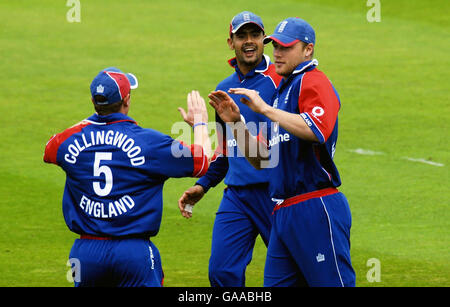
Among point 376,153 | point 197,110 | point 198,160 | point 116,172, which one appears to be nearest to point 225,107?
point 197,110

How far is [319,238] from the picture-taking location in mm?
7078

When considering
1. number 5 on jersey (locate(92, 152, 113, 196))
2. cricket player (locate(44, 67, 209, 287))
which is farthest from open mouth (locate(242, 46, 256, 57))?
number 5 on jersey (locate(92, 152, 113, 196))

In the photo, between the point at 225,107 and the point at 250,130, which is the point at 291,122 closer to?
the point at 225,107

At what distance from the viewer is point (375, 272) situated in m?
10.3

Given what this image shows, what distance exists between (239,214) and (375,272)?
7.79 ft

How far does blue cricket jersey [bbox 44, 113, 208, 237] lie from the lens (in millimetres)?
6805

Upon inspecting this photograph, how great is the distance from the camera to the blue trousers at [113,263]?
6.75 m

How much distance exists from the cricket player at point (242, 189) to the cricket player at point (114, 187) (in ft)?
4.57

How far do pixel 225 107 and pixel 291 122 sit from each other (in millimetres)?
660

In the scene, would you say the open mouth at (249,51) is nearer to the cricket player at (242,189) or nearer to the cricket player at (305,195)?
the cricket player at (242,189)

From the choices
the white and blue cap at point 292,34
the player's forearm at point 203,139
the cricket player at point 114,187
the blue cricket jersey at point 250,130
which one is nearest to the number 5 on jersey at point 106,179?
the cricket player at point 114,187

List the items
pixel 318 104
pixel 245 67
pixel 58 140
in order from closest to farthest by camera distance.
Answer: pixel 318 104 → pixel 58 140 → pixel 245 67

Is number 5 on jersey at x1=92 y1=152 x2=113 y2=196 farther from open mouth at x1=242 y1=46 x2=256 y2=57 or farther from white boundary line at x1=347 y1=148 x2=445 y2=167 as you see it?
white boundary line at x1=347 y1=148 x2=445 y2=167

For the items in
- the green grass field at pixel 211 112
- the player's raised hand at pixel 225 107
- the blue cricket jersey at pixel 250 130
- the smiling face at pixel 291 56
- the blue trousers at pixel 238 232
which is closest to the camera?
the player's raised hand at pixel 225 107
